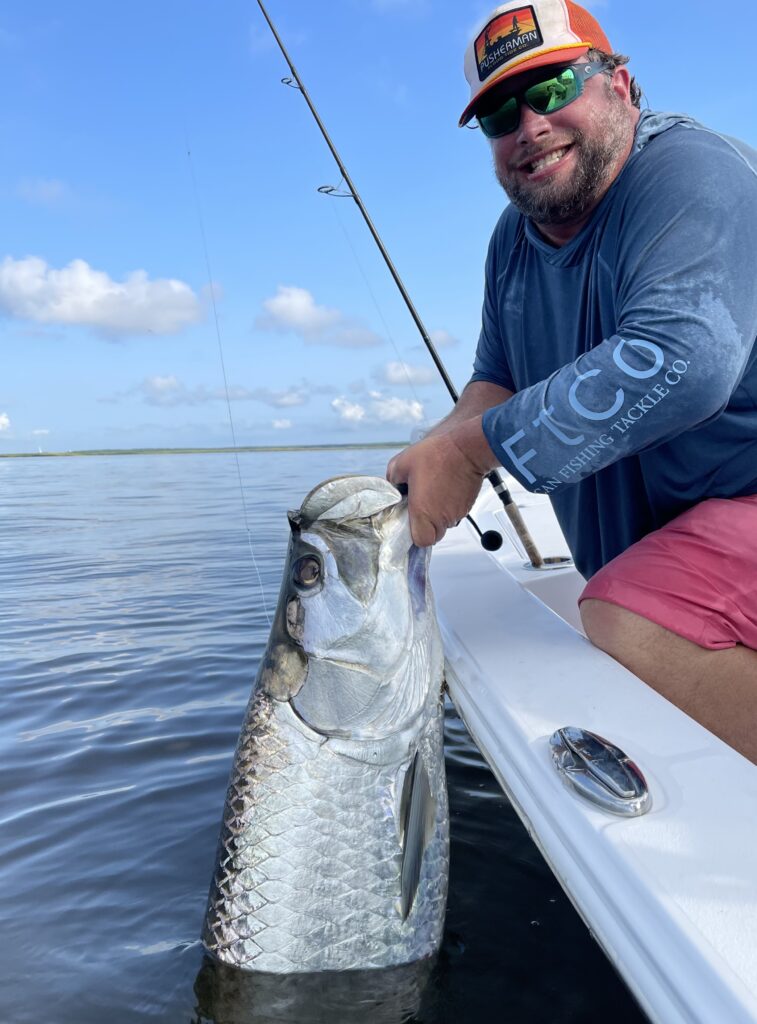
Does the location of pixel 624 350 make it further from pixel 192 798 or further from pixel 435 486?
pixel 192 798

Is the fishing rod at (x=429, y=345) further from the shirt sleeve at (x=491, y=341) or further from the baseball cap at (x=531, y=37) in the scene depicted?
the baseball cap at (x=531, y=37)

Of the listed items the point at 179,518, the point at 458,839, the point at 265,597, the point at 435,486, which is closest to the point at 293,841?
the point at 435,486

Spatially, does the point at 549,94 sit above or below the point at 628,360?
above

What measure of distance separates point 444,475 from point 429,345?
2.30 m

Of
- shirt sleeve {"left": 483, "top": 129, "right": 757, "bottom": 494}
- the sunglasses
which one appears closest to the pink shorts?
shirt sleeve {"left": 483, "top": 129, "right": 757, "bottom": 494}

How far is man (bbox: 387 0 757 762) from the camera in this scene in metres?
→ 1.68

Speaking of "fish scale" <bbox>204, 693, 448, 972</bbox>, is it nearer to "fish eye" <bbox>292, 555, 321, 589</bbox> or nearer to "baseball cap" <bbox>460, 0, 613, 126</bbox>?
"fish eye" <bbox>292, 555, 321, 589</bbox>

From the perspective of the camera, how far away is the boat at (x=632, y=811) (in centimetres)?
107

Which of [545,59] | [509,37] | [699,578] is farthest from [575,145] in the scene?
[699,578]

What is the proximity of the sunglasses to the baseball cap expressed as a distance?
0.13 ft

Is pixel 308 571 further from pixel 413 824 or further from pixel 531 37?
pixel 531 37

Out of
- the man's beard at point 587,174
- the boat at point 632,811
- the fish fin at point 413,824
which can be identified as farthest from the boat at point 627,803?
the man's beard at point 587,174

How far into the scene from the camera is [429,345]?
4.05m

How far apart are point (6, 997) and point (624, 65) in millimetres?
3107
